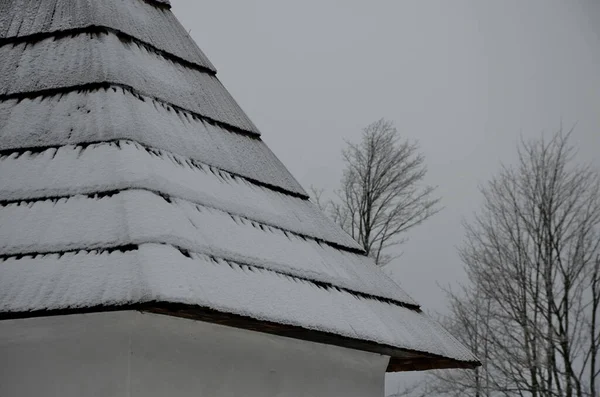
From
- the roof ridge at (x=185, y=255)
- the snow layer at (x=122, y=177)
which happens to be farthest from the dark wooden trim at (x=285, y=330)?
the snow layer at (x=122, y=177)

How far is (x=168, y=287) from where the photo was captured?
7.93 ft

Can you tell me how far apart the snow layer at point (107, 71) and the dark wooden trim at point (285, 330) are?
1223 mm

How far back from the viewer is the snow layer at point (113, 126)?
3.17 m

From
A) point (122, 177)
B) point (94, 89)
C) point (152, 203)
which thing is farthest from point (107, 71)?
point (152, 203)

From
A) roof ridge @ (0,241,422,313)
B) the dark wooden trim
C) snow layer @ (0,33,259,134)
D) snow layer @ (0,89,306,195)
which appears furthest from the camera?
snow layer @ (0,33,259,134)

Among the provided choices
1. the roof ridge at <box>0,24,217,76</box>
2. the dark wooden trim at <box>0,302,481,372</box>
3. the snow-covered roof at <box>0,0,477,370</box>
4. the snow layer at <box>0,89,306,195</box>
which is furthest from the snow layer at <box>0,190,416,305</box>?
the roof ridge at <box>0,24,217,76</box>

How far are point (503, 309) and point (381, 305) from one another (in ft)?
36.4

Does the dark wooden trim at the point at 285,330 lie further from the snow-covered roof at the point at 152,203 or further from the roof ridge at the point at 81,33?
the roof ridge at the point at 81,33

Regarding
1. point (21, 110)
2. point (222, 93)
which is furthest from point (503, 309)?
point (21, 110)

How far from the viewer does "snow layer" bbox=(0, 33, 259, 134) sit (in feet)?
11.5

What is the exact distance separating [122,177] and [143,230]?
0.32 meters

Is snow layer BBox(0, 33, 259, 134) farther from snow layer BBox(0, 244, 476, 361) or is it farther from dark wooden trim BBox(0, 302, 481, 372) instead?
dark wooden trim BBox(0, 302, 481, 372)

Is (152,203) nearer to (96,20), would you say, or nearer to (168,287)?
(168,287)

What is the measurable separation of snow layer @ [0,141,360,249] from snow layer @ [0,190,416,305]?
48 millimetres
